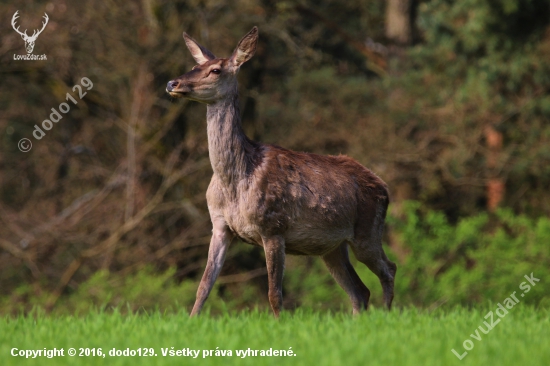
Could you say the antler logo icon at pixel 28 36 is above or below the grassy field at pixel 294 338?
above

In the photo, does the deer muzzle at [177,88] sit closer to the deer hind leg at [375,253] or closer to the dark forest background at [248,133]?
the deer hind leg at [375,253]

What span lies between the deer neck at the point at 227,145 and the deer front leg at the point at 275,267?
564mm

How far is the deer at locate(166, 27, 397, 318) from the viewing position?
23.8 feet

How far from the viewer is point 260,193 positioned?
24.0ft

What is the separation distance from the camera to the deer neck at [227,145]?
7387 mm

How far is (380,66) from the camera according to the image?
21.7 m

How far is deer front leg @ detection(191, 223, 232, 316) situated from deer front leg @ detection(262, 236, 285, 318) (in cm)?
37

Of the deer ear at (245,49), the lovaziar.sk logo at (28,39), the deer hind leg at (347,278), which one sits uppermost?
the lovaziar.sk logo at (28,39)

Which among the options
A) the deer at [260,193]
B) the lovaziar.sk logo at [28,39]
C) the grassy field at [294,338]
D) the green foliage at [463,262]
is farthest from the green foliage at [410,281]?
the grassy field at [294,338]

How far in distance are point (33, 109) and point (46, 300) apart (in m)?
6.04

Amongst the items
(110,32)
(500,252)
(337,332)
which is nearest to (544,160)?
(500,252)

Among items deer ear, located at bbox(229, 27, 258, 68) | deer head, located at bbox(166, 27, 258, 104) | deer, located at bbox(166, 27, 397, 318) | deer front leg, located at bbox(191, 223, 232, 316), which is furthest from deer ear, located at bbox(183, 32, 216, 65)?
deer front leg, located at bbox(191, 223, 232, 316)

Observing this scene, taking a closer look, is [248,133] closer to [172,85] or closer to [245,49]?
[245,49]

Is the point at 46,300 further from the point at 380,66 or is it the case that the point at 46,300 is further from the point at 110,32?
the point at 380,66
